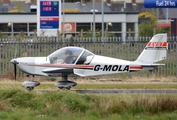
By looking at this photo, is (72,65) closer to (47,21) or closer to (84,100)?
(84,100)

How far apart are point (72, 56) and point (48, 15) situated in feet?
56.7

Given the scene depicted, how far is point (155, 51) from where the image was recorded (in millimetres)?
24609

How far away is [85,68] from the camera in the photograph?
23625 millimetres

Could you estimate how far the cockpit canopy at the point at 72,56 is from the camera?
23.4 m

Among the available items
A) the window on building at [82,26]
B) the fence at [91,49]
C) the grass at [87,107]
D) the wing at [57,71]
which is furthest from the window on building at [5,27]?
the grass at [87,107]

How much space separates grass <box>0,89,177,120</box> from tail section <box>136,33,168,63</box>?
6.60 metres

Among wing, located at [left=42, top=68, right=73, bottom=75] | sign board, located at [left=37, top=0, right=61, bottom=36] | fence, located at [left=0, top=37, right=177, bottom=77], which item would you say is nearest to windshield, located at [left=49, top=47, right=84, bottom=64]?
wing, located at [left=42, top=68, right=73, bottom=75]

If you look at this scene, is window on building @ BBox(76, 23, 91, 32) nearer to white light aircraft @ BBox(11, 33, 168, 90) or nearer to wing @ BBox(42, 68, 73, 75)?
white light aircraft @ BBox(11, 33, 168, 90)

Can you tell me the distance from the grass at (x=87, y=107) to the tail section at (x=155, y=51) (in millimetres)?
6602

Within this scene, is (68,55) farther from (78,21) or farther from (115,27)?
(115,27)

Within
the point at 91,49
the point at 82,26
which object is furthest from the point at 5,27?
the point at 91,49

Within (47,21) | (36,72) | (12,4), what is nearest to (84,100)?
(36,72)

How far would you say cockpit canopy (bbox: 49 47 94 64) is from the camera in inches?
922

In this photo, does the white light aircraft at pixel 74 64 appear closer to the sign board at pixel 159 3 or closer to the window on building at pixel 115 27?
the sign board at pixel 159 3
